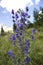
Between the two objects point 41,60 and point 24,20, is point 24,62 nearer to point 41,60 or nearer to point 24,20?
point 24,20

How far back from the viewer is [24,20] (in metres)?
4.74

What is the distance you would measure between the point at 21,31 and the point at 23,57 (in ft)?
1.88

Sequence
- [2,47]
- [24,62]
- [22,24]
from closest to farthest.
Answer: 1. [22,24]
2. [24,62]
3. [2,47]

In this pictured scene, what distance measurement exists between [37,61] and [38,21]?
1814 centimetres

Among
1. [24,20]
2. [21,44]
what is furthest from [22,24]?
[21,44]

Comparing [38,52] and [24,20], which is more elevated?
[24,20]

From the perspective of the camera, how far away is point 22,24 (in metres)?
4.69

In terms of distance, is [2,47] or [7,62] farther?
[2,47]

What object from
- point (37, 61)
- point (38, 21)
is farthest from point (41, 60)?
point (38, 21)

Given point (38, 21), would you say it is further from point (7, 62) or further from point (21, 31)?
point (21, 31)

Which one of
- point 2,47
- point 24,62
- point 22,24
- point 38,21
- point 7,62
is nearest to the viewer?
point 22,24

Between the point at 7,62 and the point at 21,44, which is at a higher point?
the point at 21,44

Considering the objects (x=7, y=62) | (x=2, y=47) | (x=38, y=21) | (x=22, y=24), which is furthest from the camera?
(x=38, y=21)

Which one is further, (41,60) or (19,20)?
(41,60)
